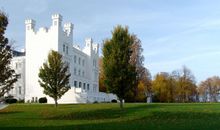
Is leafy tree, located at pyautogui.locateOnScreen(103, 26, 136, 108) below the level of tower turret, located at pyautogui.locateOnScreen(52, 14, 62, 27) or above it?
below

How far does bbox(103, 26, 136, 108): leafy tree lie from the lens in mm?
37188

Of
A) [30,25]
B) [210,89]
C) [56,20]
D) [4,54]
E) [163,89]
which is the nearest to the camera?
[4,54]

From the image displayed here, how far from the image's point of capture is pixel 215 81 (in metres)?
118

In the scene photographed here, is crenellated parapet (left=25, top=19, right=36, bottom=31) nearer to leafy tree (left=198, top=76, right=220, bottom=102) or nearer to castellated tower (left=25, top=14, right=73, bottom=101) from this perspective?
castellated tower (left=25, top=14, right=73, bottom=101)

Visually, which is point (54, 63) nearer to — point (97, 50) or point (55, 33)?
point (55, 33)

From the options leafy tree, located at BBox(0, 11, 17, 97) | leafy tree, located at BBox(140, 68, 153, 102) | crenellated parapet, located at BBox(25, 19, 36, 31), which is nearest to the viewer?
leafy tree, located at BBox(0, 11, 17, 97)

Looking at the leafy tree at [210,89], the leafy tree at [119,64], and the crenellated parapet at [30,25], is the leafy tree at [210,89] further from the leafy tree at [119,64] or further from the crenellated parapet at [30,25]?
the leafy tree at [119,64]

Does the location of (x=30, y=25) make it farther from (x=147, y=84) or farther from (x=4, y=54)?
(x=4, y=54)

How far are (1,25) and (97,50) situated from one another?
70.1 meters

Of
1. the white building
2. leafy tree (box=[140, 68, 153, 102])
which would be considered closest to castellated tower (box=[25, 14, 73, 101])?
the white building

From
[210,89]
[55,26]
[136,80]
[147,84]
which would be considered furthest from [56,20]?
[210,89]

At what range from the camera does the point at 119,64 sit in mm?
37344

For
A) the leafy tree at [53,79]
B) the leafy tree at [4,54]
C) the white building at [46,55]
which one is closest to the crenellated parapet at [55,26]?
the white building at [46,55]

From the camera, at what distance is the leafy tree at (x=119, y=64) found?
1464 inches
